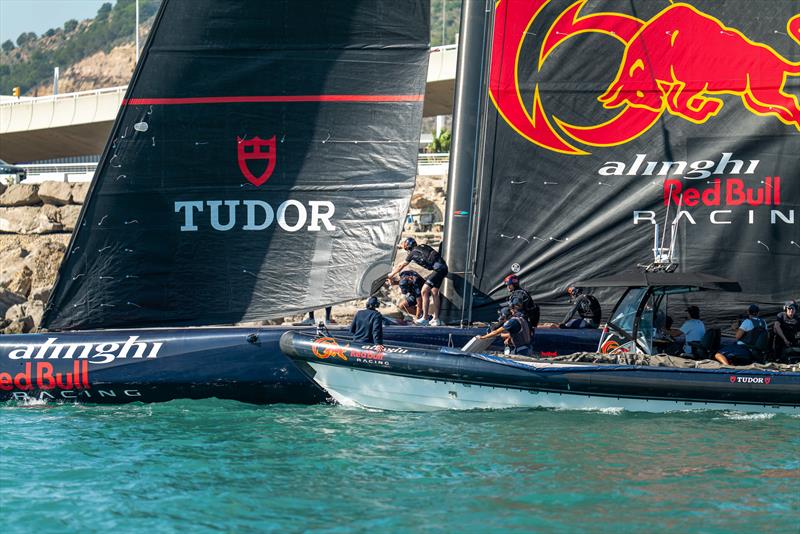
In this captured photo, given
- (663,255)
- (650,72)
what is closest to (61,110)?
(650,72)

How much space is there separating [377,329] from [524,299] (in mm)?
1944

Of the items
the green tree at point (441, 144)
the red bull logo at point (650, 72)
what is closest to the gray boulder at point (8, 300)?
the red bull logo at point (650, 72)

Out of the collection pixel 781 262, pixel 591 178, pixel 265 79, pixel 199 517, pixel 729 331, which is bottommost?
pixel 199 517

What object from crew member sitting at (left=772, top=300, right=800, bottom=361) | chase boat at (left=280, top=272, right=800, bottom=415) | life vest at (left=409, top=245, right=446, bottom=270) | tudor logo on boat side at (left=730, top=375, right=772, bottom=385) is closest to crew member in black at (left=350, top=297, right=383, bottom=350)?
chase boat at (left=280, top=272, right=800, bottom=415)

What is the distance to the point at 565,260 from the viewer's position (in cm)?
1516

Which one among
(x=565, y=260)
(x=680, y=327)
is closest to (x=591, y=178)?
(x=565, y=260)

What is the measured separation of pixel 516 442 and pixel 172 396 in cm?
461

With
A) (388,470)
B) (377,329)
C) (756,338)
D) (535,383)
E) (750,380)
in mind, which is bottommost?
(388,470)

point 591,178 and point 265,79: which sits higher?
point 265,79

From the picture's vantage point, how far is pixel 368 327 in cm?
1352

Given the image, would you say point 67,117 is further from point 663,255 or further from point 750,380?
point 750,380

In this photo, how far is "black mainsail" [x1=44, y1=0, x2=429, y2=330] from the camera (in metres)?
14.1

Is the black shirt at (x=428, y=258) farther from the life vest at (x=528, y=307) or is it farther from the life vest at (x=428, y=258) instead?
the life vest at (x=528, y=307)

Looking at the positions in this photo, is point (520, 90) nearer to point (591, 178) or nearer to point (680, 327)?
point (591, 178)
